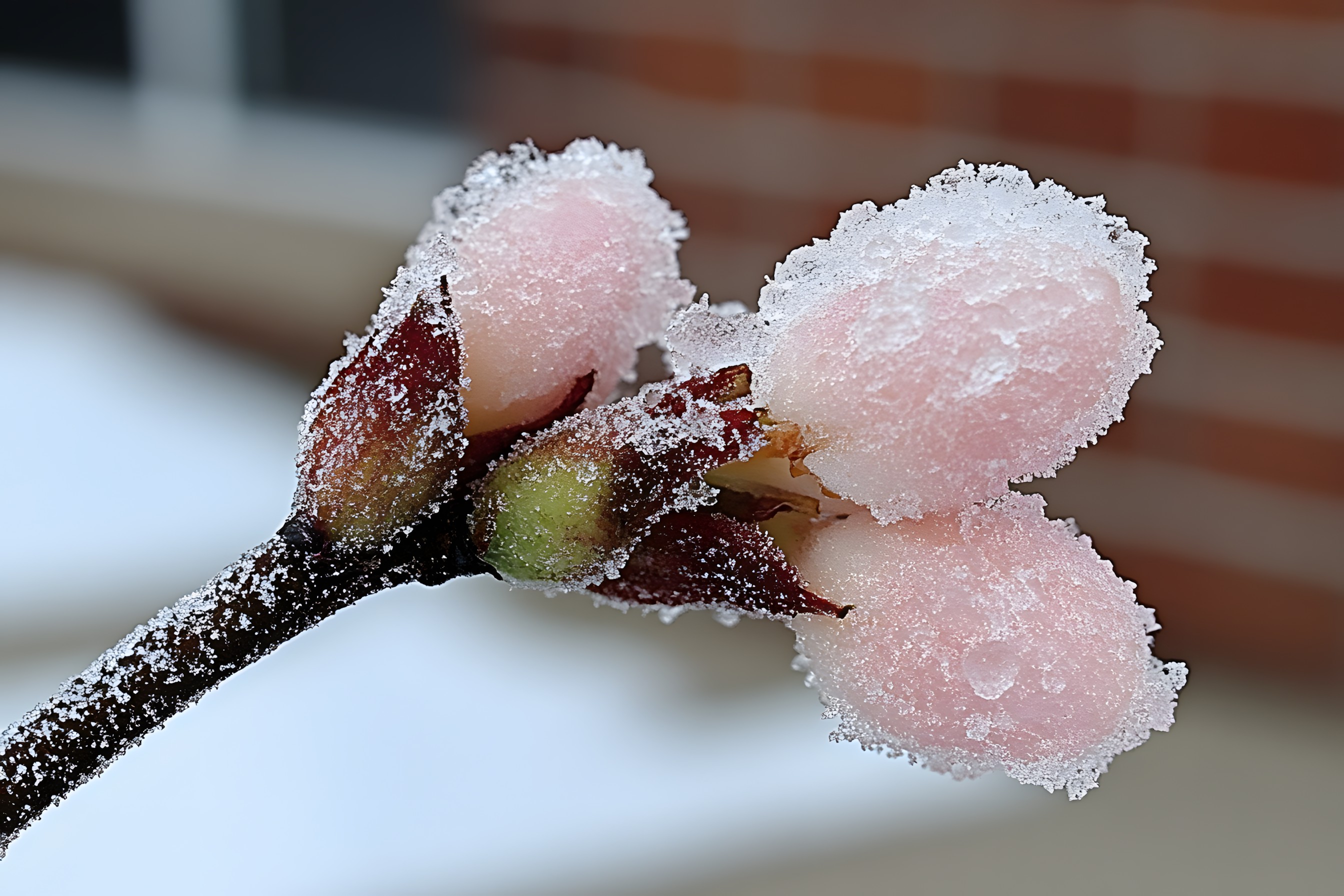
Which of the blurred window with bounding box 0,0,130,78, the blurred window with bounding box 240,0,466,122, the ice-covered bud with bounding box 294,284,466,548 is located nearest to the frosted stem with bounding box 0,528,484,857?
the ice-covered bud with bounding box 294,284,466,548

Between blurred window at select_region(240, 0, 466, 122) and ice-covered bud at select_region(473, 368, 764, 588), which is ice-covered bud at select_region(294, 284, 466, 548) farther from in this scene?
blurred window at select_region(240, 0, 466, 122)

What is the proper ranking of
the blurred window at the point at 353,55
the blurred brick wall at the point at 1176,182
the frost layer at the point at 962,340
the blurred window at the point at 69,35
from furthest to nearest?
the blurred window at the point at 69,35 < the blurred window at the point at 353,55 < the blurred brick wall at the point at 1176,182 < the frost layer at the point at 962,340

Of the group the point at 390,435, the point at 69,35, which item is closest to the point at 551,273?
the point at 390,435

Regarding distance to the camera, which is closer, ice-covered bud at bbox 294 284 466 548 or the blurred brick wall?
ice-covered bud at bbox 294 284 466 548

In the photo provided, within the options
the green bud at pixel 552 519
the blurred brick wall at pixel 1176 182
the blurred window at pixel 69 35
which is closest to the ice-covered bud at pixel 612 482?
the green bud at pixel 552 519

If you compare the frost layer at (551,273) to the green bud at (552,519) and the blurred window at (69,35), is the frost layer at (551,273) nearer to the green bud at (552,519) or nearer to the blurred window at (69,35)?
the green bud at (552,519)

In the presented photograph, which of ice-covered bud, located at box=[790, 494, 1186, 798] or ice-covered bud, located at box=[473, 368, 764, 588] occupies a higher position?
ice-covered bud, located at box=[473, 368, 764, 588]

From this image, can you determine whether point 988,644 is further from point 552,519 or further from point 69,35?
point 69,35
